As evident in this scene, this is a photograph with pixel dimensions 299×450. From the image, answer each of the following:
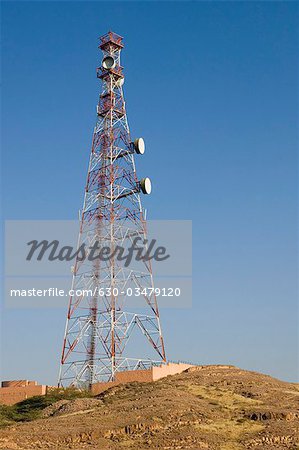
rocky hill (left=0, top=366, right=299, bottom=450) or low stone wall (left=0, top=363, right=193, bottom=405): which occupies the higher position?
low stone wall (left=0, top=363, right=193, bottom=405)

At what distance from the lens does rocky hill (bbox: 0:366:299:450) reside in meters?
32.3

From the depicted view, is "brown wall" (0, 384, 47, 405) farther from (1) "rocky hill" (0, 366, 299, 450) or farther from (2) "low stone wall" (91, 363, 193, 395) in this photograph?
(1) "rocky hill" (0, 366, 299, 450)

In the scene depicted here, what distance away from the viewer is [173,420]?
34.6 metres

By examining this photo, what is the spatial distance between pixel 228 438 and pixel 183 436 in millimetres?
2569

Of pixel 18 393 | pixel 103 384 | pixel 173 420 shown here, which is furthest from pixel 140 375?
pixel 173 420

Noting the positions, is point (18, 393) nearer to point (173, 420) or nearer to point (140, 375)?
point (140, 375)

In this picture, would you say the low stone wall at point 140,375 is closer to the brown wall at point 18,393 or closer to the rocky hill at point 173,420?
the rocky hill at point 173,420

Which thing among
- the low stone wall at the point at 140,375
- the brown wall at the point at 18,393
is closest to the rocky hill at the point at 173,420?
the low stone wall at the point at 140,375

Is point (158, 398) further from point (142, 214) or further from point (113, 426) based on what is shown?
point (142, 214)

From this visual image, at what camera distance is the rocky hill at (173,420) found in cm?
3228

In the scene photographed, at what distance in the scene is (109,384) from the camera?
4681 cm

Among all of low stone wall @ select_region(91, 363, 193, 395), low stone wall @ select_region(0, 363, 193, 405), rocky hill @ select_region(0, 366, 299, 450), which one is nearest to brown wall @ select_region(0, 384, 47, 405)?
low stone wall @ select_region(0, 363, 193, 405)

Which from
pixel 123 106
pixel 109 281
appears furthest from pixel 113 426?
pixel 123 106

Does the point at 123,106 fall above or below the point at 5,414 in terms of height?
above
